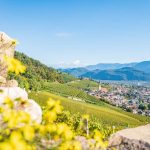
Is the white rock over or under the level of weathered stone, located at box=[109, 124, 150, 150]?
over

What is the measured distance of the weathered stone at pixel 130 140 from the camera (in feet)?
41.6

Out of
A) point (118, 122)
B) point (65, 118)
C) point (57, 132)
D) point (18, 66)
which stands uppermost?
point (18, 66)

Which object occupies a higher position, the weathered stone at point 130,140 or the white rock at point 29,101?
the white rock at point 29,101

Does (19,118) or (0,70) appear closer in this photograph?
(19,118)

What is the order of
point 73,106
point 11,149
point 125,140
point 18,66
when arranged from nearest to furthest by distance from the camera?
point 11,149
point 18,66
point 125,140
point 73,106

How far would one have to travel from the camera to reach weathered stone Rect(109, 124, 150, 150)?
41.6 ft

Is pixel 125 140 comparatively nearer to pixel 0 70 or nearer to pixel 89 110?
pixel 0 70

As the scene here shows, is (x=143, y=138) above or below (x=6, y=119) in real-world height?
below

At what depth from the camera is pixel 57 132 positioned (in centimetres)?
510

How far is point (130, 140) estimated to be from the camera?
1313cm

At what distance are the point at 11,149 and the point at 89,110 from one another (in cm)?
14373

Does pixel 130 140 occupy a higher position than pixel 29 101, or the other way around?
pixel 29 101

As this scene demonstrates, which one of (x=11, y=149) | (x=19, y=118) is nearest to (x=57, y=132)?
(x=19, y=118)

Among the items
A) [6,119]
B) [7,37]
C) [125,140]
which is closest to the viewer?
[6,119]
